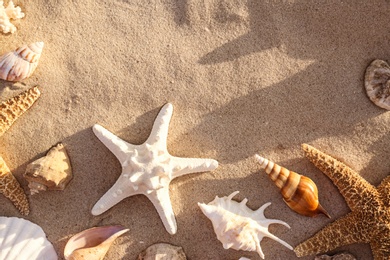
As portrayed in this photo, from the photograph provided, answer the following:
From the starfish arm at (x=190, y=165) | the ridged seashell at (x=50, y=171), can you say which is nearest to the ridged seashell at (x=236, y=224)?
the starfish arm at (x=190, y=165)

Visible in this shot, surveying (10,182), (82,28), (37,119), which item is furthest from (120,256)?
(82,28)

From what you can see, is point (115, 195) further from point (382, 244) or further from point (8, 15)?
point (382, 244)

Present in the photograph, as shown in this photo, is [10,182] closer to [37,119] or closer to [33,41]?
[37,119]

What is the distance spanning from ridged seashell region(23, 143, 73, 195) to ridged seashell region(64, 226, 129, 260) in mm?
380

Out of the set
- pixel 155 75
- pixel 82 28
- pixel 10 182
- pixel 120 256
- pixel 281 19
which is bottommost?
pixel 120 256

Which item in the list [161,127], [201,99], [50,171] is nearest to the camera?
[50,171]

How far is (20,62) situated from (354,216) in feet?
8.62

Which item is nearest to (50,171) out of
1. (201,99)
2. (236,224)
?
(201,99)

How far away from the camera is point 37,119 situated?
123 inches

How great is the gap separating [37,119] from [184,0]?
140 centimetres

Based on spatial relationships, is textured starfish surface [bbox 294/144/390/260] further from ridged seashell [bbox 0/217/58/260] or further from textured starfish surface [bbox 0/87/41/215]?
textured starfish surface [bbox 0/87/41/215]

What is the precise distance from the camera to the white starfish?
294 centimetres

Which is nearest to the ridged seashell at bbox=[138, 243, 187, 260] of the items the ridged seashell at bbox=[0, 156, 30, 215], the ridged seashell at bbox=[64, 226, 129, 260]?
the ridged seashell at bbox=[64, 226, 129, 260]

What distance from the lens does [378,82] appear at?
312cm
